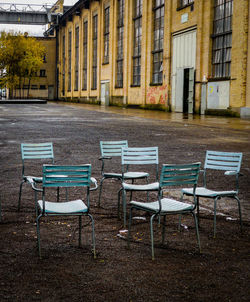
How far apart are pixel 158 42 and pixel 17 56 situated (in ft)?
99.1

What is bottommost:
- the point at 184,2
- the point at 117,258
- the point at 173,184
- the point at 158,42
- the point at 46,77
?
the point at 117,258

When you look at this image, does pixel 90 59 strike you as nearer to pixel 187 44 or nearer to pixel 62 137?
pixel 187 44

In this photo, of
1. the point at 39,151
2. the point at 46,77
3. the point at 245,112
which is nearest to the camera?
the point at 39,151

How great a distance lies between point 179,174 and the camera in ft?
16.6

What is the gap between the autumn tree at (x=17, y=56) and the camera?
196ft

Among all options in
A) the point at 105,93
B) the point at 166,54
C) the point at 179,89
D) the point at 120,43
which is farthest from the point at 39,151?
the point at 105,93

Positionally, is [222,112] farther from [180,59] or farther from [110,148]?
[110,148]

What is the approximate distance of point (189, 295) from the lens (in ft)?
12.1

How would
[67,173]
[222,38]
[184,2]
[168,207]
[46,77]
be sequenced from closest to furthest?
[67,173] < [168,207] < [222,38] < [184,2] < [46,77]

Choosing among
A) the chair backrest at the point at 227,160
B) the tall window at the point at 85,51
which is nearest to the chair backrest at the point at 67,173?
the chair backrest at the point at 227,160

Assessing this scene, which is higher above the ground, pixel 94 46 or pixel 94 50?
pixel 94 46

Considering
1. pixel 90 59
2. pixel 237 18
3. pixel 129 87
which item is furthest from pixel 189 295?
pixel 90 59

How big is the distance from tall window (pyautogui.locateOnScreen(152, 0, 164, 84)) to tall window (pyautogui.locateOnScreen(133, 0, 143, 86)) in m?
2.84

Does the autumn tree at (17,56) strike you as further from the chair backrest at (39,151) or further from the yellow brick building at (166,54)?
the chair backrest at (39,151)
